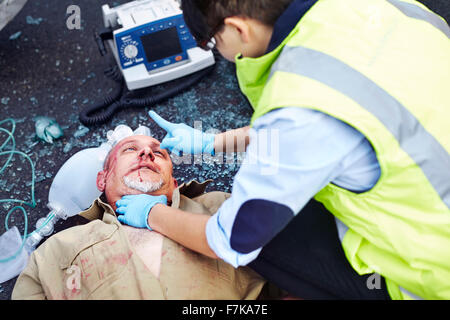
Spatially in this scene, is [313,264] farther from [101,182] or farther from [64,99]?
[64,99]

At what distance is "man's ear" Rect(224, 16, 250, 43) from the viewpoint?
1.02 metres

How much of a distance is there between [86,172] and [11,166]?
0.62m

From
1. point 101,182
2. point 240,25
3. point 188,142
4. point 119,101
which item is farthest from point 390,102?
point 119,101

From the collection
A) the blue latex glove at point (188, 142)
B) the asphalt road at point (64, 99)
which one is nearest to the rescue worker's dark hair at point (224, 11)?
the blue latex glove at point (188, 142)

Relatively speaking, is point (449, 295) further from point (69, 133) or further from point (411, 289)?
point (69, 133)

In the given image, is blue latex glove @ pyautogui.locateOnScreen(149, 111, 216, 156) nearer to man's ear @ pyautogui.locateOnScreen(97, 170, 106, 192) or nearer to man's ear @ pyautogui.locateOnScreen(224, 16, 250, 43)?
man's ear @ pyautogui.locateOnScreen(97, 170, 106, 192)

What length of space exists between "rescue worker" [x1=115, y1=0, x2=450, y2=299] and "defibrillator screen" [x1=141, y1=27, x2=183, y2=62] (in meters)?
1.25

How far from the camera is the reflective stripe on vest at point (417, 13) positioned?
1.02 meters

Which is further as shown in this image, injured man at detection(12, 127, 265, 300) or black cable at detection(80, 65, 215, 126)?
black cable at detection(80, 65, 215, 126)

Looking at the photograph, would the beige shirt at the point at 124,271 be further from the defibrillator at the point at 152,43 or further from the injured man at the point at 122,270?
the defibrillator at the point at 152,43

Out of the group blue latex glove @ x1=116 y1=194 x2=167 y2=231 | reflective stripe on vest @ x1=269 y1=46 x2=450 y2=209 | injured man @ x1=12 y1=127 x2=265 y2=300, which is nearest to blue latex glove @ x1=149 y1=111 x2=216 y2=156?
blue latex glove @ x1=116 y1=194 x2=167 y2=231

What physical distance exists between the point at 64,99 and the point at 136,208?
1372mm

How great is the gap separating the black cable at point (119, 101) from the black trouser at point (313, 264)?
1374 millimetres

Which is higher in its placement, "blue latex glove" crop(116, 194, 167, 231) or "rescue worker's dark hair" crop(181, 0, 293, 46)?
"rescue worker's dark hair" crop(181, 0, 293, 46)
